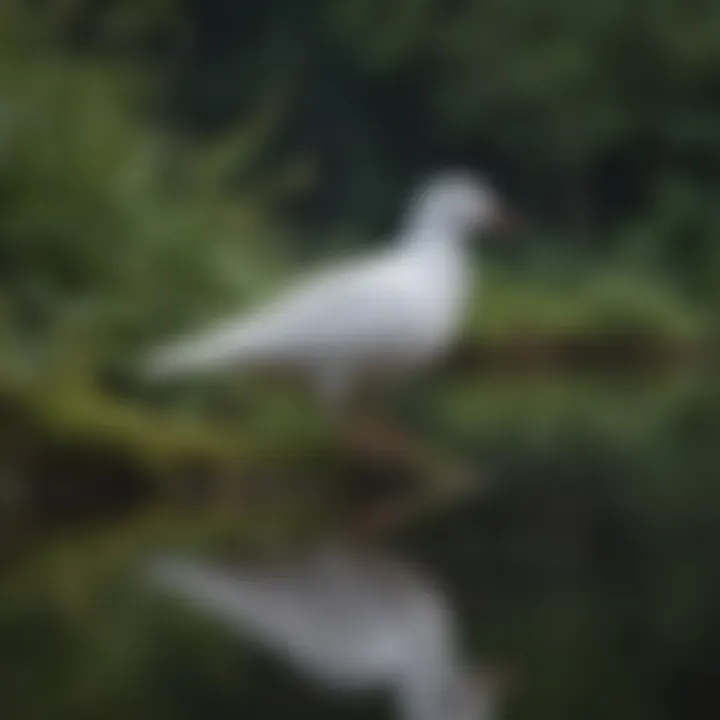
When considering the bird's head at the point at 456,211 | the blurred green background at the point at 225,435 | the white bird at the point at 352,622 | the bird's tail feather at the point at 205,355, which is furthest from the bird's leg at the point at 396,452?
the white bird at the point at 352,622

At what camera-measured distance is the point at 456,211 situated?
3.54 meters

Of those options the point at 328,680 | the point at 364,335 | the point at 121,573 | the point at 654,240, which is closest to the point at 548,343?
the point at 654,240

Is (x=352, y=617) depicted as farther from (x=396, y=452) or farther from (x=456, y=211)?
(x=456, y=211)

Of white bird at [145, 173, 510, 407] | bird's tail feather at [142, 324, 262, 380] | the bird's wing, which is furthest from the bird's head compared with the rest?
bird's tail feather at [142, 324, 262, 380]

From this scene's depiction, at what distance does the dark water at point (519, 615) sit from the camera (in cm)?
174

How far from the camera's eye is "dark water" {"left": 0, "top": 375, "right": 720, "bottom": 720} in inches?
68.6

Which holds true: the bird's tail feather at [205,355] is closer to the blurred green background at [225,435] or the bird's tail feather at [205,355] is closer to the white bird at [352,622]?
the blurred green background at [225,435]

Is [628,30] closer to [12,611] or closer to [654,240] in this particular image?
[654,240]

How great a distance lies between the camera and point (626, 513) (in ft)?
9.11

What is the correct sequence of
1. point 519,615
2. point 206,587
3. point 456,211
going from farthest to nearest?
point 456,211, point 206,587, point 519,615

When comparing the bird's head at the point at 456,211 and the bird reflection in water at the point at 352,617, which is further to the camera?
the bird's head at the point at 456,211

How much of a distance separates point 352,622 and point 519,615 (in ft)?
0.54

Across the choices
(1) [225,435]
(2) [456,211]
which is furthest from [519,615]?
(2) [456,211]

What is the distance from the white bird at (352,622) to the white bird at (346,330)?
2.07 feet
